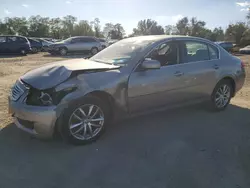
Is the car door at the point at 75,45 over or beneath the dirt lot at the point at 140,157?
over

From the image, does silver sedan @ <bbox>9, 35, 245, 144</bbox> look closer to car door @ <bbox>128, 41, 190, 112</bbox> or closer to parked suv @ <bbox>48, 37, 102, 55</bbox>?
car door @ <bbox>128, 41, 190, 112</bbox>

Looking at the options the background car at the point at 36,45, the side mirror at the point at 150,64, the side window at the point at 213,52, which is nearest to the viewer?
the side mirror at the point at 150,64

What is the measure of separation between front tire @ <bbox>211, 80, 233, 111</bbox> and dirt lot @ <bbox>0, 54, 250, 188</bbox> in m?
Answer: 0.66

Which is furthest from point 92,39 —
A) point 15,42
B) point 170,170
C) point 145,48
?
point 170,170

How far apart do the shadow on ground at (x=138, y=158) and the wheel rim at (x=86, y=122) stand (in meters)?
0.18

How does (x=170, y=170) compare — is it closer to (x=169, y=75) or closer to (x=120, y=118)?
(x=120, y=118)

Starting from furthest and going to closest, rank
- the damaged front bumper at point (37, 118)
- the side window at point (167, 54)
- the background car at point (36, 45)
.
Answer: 1. the background car at point (36, 45)
2. the side window at point (167, 54)
3. the damaged front bumper at point (37, 118)

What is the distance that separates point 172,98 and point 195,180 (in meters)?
1.86

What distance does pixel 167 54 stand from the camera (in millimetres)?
4977

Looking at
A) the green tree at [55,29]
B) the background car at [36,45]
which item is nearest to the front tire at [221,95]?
the background car at [36,45]

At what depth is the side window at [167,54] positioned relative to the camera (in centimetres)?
482

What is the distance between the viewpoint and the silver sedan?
3799 millimetres

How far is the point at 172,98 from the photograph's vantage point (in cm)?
488

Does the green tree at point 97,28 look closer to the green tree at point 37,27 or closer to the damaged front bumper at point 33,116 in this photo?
the green tree at point 37,27
